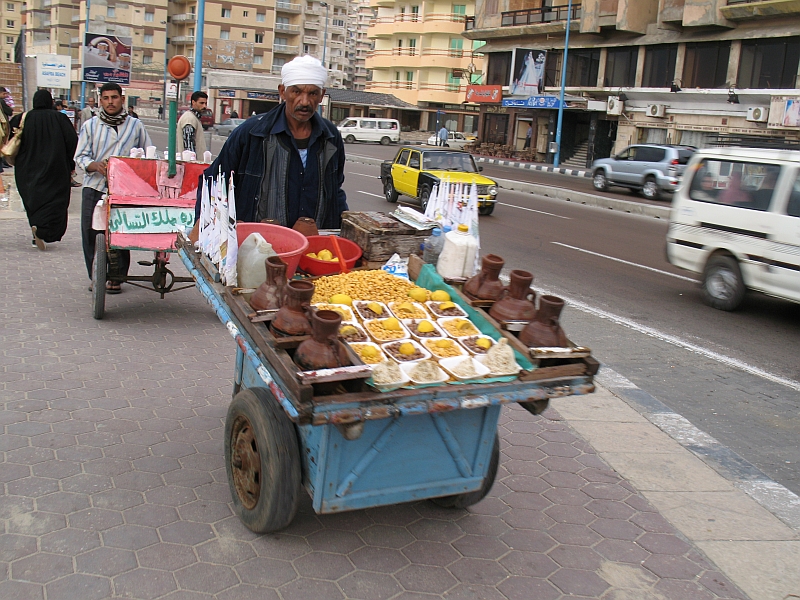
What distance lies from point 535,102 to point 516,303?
38.0 m

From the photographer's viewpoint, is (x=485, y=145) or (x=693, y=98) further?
(x=485, y=145)

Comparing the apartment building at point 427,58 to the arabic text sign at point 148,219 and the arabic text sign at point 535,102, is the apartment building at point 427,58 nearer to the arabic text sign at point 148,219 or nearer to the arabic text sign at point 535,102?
the arabic text sign at point 535,102

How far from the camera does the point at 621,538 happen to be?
11.3 ft

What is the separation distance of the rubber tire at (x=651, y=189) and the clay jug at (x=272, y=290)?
2046 centimetres

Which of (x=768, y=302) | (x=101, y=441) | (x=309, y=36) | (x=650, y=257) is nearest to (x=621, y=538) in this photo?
(x=101, y=441)

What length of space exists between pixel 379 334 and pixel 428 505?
101 centimetres

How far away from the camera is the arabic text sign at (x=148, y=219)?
6023mm

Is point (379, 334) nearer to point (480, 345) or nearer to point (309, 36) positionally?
point (480, 345)

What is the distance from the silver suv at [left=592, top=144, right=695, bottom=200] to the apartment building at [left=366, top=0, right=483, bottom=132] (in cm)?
4198

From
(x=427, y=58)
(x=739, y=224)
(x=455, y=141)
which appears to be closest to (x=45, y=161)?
(x=739, y=224)

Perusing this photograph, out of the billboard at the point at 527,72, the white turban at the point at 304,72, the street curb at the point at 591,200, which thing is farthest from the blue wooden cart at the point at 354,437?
the billboard at the point at 527,72

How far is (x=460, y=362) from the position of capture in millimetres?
2820

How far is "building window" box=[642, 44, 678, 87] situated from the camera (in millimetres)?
34062

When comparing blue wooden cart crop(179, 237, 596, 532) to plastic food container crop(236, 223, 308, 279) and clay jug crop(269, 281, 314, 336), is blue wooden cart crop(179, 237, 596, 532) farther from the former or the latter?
plastic food container crop(236, 223, 308, 279)
